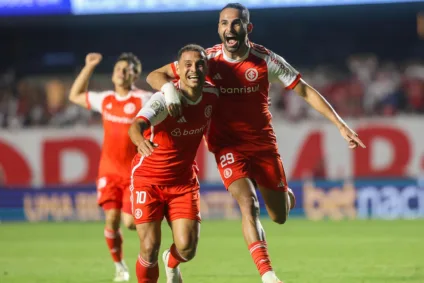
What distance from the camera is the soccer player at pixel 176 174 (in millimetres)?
7543

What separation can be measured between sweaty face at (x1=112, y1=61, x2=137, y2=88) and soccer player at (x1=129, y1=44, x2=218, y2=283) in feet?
8.58

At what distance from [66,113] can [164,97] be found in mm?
15218

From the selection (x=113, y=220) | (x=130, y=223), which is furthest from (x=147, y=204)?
(x=113, y=220)

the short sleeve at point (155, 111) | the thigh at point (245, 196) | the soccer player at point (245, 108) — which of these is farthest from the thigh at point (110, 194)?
the short sleeve at point (155, 111)

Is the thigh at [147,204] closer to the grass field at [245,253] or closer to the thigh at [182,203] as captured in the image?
the thigh at [182,203]

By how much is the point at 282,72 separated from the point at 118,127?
9.23 ft

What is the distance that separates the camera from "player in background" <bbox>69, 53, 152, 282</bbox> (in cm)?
1020

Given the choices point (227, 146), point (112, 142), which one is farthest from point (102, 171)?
point (227, 146)

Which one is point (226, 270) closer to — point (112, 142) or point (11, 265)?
point (112, 142)

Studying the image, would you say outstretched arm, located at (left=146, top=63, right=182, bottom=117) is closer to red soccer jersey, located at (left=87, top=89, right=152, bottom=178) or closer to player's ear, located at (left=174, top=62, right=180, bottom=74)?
player's ear, located at (left=174, top=62, right=180, bottom=74)

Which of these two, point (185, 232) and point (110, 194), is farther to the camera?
point (110, 194)

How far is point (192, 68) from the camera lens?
746 centimetres

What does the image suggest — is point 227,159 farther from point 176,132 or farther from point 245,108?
point 176,132

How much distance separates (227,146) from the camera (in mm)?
8281
